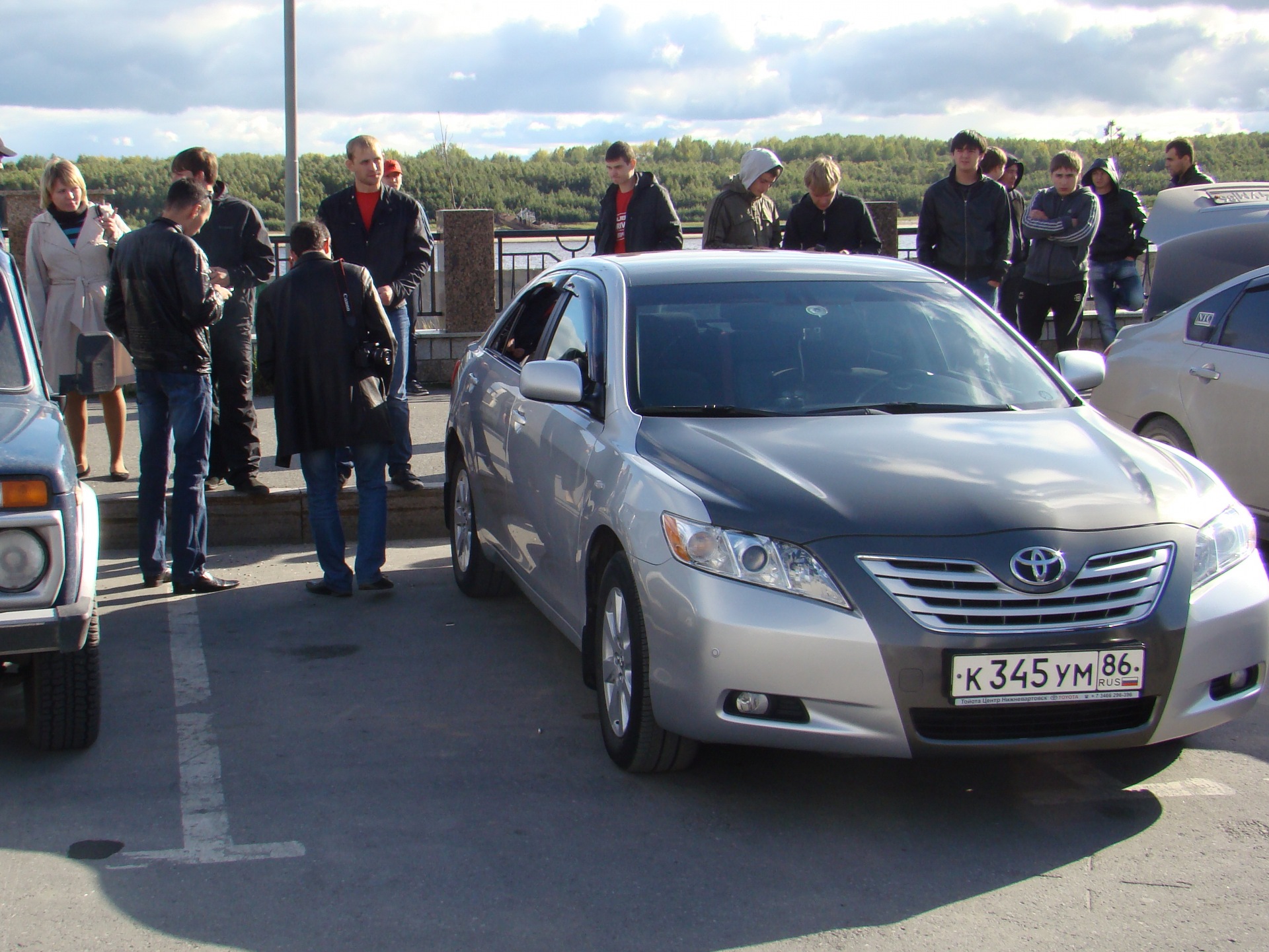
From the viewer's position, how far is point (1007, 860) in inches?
148

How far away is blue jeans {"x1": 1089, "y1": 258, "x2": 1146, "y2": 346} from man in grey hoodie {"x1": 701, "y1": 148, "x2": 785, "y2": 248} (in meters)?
4.64

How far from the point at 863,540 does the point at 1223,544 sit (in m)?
1.20

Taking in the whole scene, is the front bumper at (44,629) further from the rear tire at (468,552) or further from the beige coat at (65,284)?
the beige coat at (65,284)

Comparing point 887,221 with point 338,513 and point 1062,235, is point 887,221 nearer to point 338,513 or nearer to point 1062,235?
point 1062,235

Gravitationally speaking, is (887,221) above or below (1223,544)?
above

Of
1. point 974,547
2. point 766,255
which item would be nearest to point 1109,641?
point 974,547

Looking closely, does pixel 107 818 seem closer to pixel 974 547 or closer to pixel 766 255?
pixel 974 547

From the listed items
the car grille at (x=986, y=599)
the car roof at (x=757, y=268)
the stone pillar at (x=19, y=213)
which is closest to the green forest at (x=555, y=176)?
the stone pillar at (x=19, y=213)

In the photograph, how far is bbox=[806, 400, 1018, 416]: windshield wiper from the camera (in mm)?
4719

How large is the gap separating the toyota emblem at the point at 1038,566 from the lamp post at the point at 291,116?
13.3 m

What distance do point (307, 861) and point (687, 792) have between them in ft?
3.84

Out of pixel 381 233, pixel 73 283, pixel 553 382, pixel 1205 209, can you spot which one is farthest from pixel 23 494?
pixel 1205 209

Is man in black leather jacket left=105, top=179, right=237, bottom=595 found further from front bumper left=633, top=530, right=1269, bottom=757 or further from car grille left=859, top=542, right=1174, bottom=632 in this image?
car grille left=859, top=542, right=1174, bottom=632

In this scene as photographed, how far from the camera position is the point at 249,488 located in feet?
25.9
